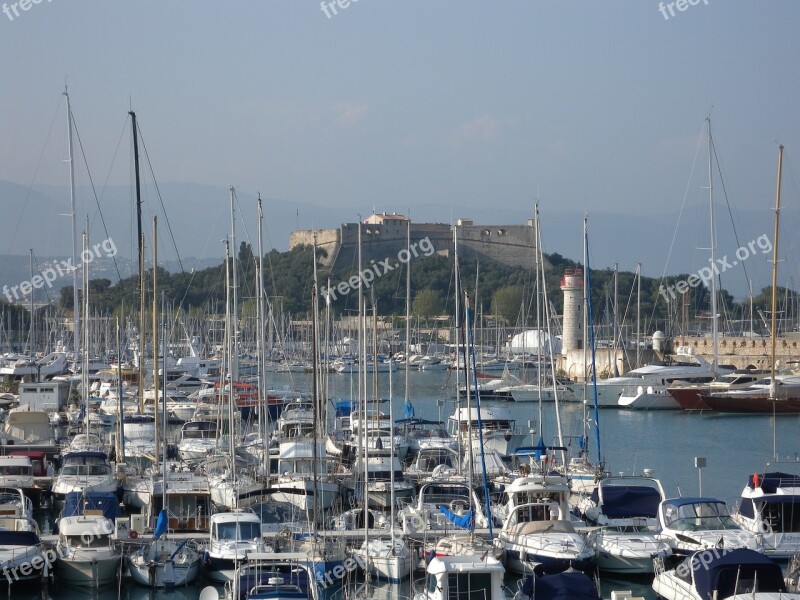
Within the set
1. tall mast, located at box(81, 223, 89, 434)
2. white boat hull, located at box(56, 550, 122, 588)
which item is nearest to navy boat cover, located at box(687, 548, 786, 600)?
white boat hull, located at box(56, 550, 122, 588)

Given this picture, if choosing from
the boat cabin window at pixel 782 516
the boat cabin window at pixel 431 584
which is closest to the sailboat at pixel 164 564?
the boat cabin window at pixel 431 584

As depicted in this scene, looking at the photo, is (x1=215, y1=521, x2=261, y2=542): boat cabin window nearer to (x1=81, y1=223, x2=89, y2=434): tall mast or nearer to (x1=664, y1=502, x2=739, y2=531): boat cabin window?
(x1=664, y1=502, x2=739, y2=531): boat cabin window

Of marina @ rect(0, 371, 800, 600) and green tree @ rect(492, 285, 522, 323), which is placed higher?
green tree @ rect(492, 285, 522, 323)

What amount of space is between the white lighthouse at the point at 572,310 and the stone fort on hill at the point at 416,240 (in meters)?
42.4

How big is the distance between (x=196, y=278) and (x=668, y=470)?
237 ft

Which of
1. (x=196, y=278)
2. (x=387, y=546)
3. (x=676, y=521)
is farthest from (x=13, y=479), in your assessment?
(x=196, y=278)

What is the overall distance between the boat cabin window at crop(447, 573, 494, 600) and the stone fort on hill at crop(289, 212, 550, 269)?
87239 mm

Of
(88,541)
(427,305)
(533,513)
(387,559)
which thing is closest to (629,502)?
(533,513)

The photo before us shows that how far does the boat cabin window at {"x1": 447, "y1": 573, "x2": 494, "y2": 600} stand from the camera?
13.7 m

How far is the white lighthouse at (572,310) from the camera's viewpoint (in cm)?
5788

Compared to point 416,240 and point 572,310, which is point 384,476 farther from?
point 416,240

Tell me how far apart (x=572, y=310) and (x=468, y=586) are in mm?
45661

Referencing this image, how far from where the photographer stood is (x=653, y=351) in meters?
58.0

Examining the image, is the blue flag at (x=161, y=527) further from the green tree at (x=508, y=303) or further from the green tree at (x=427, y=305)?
the green tree at (x=427, y=305)
